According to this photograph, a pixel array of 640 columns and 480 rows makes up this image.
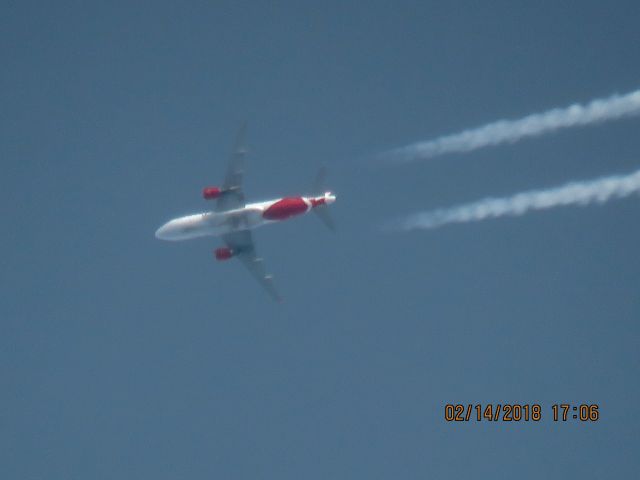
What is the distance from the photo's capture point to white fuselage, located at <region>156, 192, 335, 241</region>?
8294cm

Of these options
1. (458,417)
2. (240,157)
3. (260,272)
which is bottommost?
(458,417)

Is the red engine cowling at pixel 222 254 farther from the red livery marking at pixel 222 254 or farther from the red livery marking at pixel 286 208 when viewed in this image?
the red livery marking at pixel 286 208

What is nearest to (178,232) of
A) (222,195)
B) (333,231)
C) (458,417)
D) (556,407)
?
(222,195)

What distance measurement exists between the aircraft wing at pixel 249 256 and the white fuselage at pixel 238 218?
244 cm

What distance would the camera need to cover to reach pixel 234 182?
283 ft

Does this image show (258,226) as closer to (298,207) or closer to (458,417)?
(298,207)

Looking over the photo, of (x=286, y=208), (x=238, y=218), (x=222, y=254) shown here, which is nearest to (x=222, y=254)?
(x=222, y=254)

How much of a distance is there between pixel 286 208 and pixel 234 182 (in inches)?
222

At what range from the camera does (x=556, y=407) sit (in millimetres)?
82188

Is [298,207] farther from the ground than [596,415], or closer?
farther from the ground

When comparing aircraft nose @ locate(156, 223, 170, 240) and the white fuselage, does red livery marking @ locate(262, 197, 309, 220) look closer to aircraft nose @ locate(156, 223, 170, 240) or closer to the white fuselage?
the white fuselage

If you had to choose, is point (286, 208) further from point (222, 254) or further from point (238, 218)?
point (222, 254)

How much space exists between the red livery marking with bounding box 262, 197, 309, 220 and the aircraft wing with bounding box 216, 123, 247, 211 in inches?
120

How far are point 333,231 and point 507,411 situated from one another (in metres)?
18.3
